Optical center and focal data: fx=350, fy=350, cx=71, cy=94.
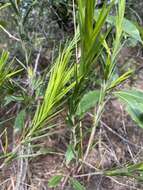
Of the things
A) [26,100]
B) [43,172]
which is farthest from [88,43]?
[43,172]

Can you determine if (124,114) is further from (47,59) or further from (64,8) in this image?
(64,8)

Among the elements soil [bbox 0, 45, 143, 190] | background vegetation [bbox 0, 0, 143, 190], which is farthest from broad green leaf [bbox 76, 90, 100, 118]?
soil [bbox 0, 45, 143, 190]

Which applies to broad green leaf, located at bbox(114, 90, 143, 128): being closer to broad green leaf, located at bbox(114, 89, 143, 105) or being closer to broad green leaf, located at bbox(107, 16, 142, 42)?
broad green leaf, located at bbox(114, 89, 143, 105)

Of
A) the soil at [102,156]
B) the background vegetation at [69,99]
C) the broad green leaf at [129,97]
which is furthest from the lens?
the soil at [102,156]

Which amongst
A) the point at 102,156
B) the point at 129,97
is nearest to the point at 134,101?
the point at 129,97

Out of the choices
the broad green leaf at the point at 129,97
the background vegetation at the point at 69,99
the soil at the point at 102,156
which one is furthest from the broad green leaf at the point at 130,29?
the soil at the point at 102,156

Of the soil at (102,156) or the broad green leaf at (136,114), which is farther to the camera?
the soil at (102,156)

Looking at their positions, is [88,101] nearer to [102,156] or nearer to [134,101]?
[134,101]

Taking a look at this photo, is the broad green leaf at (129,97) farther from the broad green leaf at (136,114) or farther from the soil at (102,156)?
the soil at (102,156)
